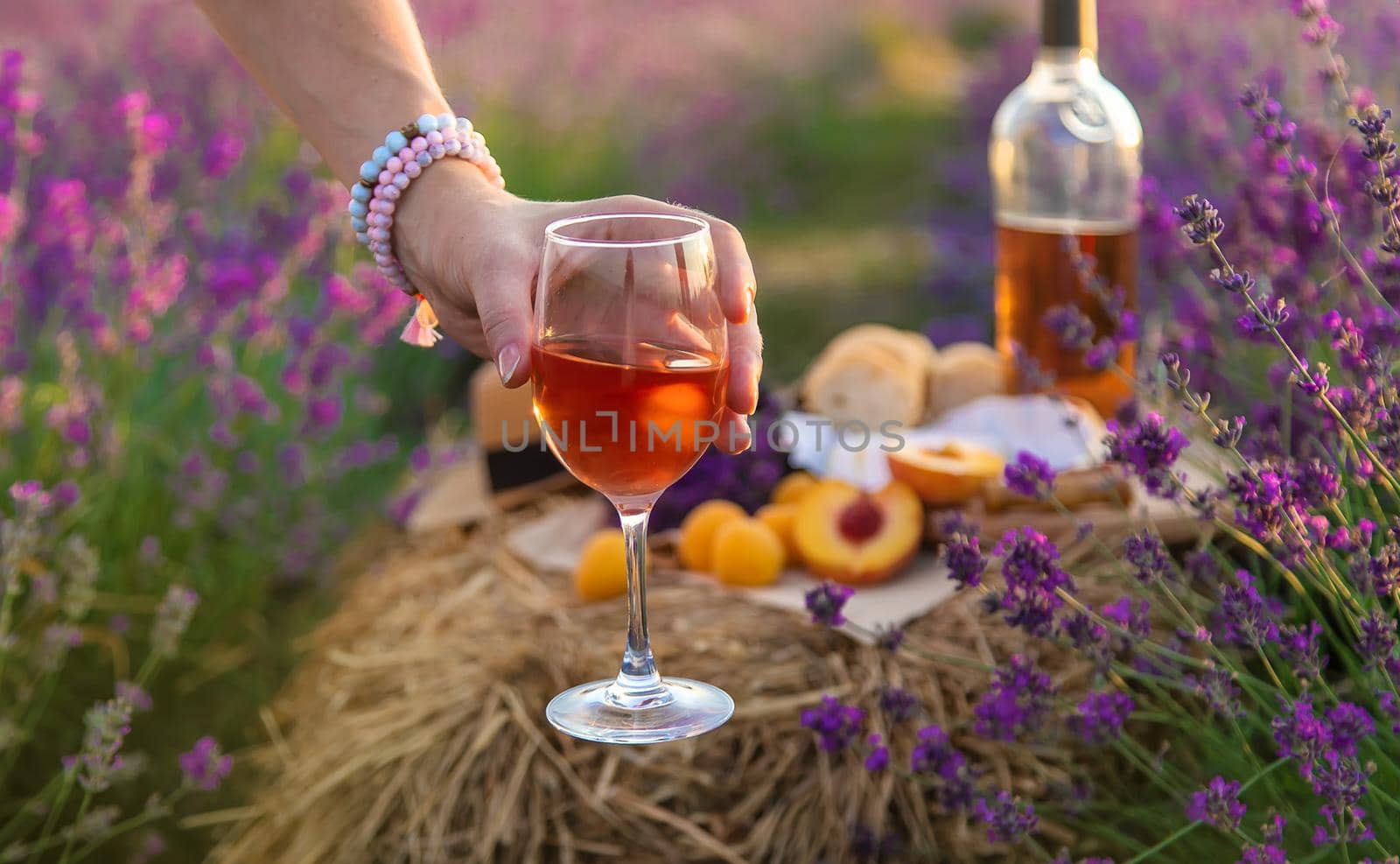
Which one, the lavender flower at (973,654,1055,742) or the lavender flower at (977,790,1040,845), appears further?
the lavender flower at (973,654,1055,742)

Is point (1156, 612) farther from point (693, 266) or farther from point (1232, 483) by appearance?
point (693, 266)

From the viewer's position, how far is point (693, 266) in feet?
4.68

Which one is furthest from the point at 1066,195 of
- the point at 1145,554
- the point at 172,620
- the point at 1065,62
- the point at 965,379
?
the point at 172,620

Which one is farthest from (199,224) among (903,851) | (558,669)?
(903,851)

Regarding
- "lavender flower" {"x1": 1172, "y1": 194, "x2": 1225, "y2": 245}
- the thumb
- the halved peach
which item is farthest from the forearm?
the halved peach

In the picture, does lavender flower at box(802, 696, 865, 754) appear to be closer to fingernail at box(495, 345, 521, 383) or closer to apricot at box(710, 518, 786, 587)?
fingernail at box(495, 345, 521, 383)

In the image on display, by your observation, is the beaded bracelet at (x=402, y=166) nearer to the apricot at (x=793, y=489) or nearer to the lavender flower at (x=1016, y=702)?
the lavender flower at (x=1016, y=702)

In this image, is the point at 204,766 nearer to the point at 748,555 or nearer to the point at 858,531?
the point at 748,555

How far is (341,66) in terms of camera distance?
1.82m

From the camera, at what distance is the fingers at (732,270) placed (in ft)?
4.88

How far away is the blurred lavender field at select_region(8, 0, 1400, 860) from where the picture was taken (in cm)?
269

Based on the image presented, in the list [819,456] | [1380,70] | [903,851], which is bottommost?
[903,851]

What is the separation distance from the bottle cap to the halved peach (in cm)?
93

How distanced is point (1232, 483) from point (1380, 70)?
2.64m
